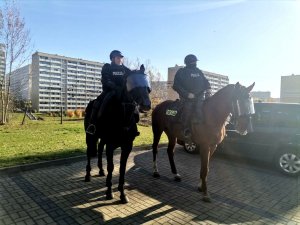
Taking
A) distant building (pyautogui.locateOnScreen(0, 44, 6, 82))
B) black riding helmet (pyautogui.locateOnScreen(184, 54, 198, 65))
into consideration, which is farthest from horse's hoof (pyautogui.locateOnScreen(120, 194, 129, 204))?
distant building (pyautogui.locateOnScreen(0, 44, 6, 82))

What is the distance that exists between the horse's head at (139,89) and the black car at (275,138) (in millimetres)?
4735

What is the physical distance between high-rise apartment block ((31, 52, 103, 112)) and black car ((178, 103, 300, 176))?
1944 inches

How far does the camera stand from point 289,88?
7488 cm

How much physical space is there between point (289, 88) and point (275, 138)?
7789cm

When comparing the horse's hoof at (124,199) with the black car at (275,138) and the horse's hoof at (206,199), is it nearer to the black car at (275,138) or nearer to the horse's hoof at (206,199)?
the horse's hoof at (206,199)

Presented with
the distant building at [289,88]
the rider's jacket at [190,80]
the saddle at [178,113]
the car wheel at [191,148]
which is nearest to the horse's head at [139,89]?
the saddle at [178,113]

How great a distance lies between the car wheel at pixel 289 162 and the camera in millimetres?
6930

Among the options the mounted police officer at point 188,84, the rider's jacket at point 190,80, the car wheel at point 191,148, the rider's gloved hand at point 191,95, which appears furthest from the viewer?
the car wheel at point 191,148

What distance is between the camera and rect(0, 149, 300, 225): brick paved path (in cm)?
436

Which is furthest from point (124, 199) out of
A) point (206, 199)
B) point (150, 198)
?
point (206, 199)

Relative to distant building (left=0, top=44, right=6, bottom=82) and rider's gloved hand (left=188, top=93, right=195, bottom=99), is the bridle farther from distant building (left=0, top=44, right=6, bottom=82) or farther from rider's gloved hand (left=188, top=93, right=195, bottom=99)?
distant building (left=0, top=44, right=6, bottom=82)

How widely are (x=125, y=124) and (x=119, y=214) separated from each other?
5.41 feet

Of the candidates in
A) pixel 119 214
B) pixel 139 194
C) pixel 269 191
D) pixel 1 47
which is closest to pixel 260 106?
pixel 269 191

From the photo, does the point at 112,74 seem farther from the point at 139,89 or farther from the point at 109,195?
the point at 109,195
